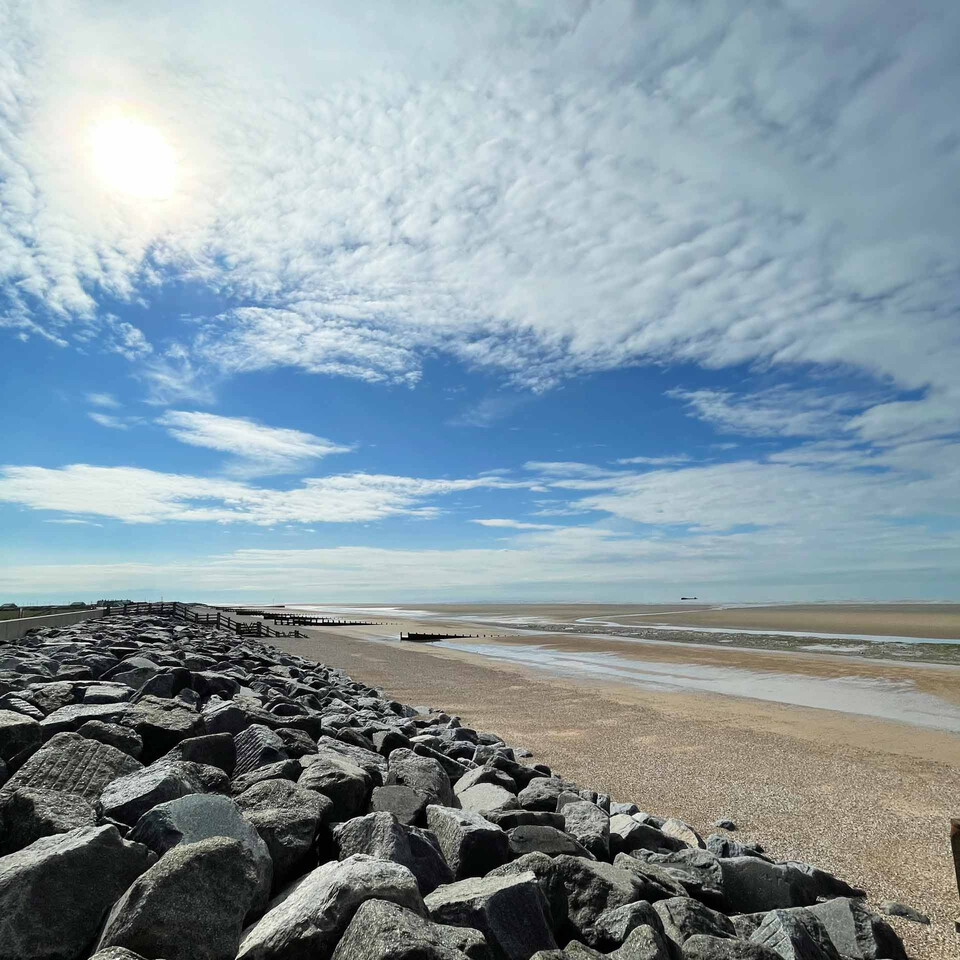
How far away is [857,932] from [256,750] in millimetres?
4514

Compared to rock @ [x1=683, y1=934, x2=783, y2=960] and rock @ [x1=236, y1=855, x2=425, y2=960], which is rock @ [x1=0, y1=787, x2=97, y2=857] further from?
rock @ [x1=683, y1=934, x2=783, y2=960]

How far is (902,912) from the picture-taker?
4.92 m

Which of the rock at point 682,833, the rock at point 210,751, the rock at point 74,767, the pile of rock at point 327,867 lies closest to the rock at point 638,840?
the pile of rock at point 327,867

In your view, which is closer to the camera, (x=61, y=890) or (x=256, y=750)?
(x=61, y=890)

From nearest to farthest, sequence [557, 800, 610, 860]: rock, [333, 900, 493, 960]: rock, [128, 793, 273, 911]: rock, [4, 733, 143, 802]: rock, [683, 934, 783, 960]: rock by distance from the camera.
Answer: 1. [333, 900, 493, 960]: rock
2. [683, 934, 783, 960]: rock
3. [128, 793, 273, 911]: rock
4. [4, 733, 143, 802]: rock
5. [557, 800, 610, 860]: rock

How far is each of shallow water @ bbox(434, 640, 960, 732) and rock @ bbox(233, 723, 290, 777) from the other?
1278 cm

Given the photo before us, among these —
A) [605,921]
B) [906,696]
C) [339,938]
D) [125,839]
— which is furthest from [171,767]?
[906,696]

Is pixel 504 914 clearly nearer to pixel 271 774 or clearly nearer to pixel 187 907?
pixel 187 907

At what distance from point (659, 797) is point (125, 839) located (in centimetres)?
615

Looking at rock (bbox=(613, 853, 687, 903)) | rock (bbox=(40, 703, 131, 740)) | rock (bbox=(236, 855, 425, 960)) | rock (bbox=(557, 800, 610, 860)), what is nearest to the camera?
rock (bbox=(236, 855, 425, 960))

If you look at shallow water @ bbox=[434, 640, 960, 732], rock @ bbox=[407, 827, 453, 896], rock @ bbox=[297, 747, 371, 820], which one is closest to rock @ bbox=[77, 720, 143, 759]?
rock @ bbox=[297, 747, 371, 820]

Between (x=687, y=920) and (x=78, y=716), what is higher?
(x=78, y=716)

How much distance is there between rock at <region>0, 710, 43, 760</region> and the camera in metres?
4.74

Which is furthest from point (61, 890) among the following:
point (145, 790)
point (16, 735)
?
point (16, 735)
